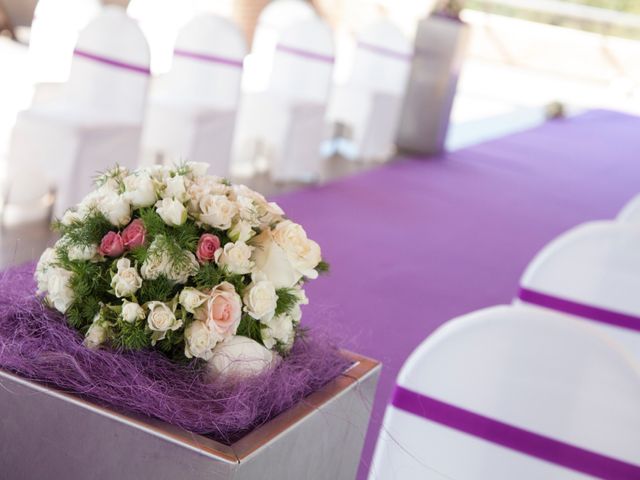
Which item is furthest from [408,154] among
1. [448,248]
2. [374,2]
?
[374,2]

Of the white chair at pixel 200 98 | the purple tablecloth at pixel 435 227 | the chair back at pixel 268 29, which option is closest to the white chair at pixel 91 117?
the white chair at pixel 200 98

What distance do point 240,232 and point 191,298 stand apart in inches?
4.6

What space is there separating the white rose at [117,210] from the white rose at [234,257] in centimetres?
14

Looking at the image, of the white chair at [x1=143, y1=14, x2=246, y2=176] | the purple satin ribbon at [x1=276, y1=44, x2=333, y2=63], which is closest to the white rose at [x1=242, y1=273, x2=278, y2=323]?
the white chair at [x1=143, y1=14, x2=246, y2=176]

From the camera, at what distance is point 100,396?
1.22 m

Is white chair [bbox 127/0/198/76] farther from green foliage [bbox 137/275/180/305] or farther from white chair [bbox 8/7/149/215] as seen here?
green foliage [bbox 137/275/180/305]

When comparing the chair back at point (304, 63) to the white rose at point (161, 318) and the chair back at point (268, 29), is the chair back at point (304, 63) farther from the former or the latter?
the white rose at point (161, 318)

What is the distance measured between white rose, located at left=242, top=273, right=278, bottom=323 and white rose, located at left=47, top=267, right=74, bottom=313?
0.22 m

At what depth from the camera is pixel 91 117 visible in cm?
469

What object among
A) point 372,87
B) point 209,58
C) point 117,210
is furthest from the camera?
Result: point 372,87

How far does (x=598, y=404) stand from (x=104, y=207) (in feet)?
2.33

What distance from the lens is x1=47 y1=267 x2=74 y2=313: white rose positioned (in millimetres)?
1310

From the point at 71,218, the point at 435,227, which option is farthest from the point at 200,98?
the point at 71,218

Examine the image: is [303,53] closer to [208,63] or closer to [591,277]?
[208,63]
